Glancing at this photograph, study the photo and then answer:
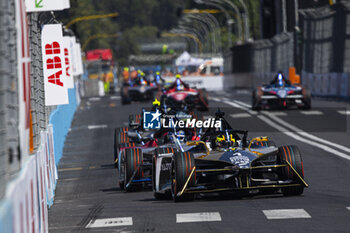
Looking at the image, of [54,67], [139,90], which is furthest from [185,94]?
[54,67]

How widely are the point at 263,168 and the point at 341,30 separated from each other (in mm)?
28815

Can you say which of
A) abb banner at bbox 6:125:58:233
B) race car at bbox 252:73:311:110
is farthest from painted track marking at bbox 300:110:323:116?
abb banner at bbox 6:125:58:233

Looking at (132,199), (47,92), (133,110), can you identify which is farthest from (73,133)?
(132,199)

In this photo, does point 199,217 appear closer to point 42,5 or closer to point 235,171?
point 235,171

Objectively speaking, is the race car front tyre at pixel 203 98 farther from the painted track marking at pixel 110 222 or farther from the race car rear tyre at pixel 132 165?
the painted track marking at pixel 110 222

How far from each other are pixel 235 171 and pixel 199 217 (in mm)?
1499

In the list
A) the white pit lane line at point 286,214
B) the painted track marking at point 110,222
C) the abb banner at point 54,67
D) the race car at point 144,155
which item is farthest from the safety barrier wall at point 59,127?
the white pit lane line at point 286,214

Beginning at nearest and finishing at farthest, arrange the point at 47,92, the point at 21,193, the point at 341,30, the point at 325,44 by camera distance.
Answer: the point at 21,193 → the point at 47,92 → the point at 341,30 → the point at 325,44

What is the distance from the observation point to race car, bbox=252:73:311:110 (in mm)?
30250

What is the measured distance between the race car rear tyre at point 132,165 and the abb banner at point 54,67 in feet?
6.25

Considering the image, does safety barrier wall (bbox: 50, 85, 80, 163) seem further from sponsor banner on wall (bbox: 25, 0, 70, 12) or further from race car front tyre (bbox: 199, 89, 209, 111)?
race car front tyre (bbox: 199, 89, 209, 111)

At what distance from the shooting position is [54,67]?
15148 mm

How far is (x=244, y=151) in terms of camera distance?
11336mm

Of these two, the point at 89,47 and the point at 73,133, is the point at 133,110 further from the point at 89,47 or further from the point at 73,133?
the point at 89,47
